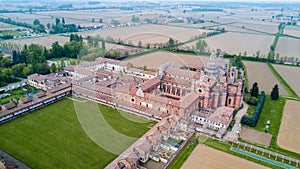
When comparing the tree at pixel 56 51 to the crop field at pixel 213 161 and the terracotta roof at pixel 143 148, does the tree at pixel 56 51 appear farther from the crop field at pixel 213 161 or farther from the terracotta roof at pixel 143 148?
the crop field at pixel 213 161

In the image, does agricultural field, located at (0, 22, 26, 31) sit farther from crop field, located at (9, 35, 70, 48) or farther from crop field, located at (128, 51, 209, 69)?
crop field, located at (128, 51, 209, 69)

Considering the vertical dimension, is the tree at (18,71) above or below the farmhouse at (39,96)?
above

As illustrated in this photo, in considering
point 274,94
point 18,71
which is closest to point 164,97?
point 274,94

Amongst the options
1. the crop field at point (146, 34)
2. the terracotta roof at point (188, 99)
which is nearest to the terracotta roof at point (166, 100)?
the terracotta roof at point (188, 99)

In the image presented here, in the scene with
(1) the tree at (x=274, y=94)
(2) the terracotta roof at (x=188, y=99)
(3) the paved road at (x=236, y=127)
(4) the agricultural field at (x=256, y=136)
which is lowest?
(4) the agricultural field at (x=256, y=136)

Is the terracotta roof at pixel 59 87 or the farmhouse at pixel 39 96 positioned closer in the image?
the farmhouse at pixel 39 96

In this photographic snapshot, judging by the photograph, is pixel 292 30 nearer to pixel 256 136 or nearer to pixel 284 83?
pixel 284 83
